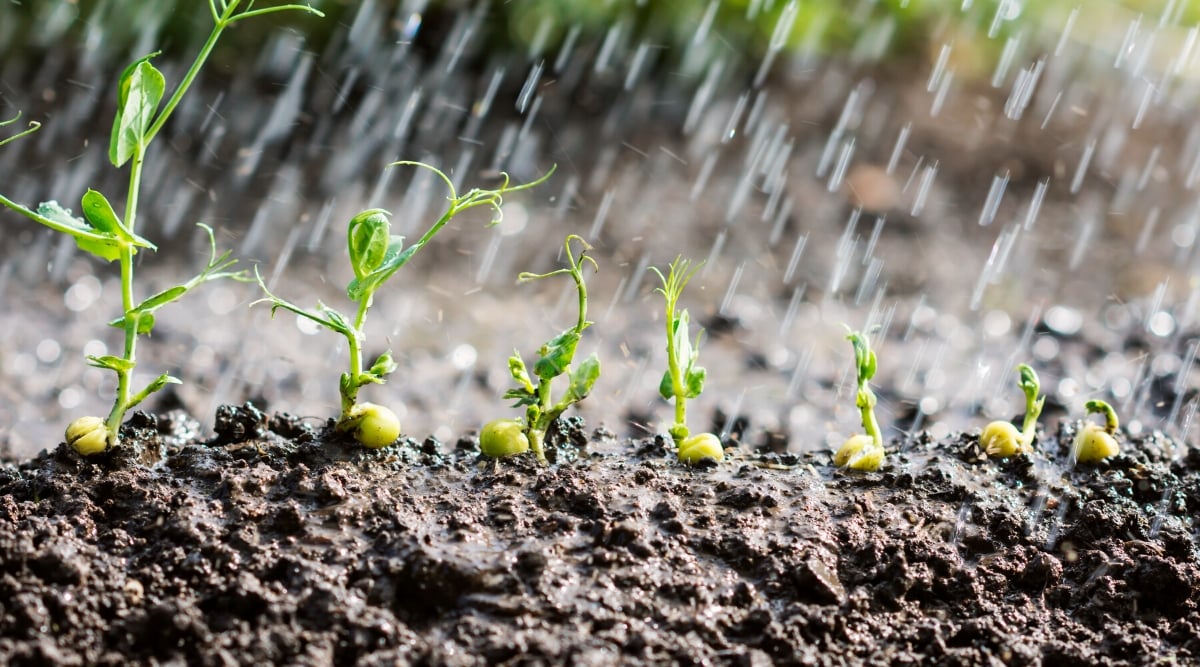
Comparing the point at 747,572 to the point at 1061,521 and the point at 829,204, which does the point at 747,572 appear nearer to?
the point at 1061,521

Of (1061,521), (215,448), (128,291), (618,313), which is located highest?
(618,313)

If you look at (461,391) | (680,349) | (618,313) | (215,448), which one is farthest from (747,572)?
(618,313)

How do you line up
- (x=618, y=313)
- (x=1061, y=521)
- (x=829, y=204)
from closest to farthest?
(x=1061, y=521)
(x=618, y=313)
(x=829, y=204)

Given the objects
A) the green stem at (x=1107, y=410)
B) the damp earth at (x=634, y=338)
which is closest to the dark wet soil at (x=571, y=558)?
the damp earth at (x=634, y=338)

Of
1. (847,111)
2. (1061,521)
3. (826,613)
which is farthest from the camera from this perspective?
(847,111)

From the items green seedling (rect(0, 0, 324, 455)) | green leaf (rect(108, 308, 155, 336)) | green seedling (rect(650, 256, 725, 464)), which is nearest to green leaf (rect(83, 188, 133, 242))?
green seedling (rect(0, 0, 324, 455))

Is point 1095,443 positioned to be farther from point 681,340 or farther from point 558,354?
point 558,354

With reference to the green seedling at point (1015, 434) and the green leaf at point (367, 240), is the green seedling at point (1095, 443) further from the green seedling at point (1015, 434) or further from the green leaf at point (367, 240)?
the green leaf at point (367, 240)
